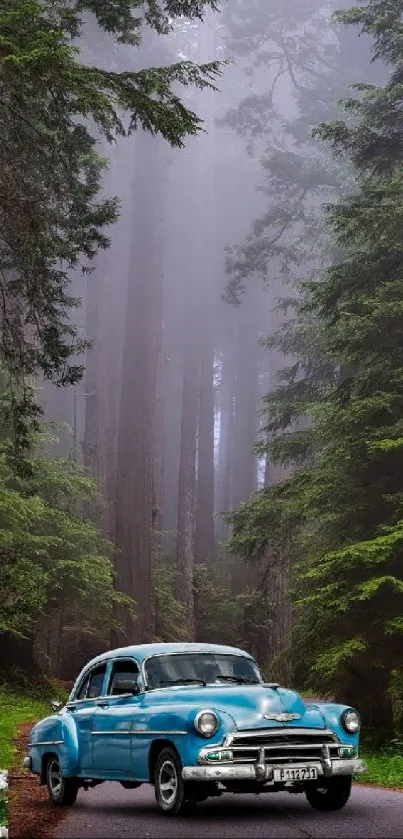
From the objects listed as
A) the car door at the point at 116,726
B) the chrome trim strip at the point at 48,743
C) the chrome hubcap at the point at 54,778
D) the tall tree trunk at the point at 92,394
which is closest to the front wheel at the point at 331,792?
the car door at the point at 116,726

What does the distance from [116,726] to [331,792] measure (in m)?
2.09

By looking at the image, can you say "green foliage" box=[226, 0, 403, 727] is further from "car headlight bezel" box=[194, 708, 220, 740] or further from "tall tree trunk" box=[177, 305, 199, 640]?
"tall tree trunk" box=[177, 305, 199, 640]

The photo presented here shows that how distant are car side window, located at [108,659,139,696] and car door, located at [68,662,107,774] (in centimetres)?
21

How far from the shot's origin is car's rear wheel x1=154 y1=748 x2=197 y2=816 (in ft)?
25.8

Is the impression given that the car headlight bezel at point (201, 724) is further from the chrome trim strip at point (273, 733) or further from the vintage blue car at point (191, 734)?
the chrome trim strip at point (273, 733)

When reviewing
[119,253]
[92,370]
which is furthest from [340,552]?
[119,253]

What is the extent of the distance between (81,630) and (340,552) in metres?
14.5

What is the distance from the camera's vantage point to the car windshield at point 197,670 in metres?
9.09

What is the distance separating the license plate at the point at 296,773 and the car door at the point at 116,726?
4.89 feet

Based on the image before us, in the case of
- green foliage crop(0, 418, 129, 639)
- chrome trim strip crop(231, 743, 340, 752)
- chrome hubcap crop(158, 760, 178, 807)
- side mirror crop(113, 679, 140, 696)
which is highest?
green foliage crop(0, 418, 129, 639)

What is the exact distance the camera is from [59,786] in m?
9.66

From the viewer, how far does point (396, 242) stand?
620 inches

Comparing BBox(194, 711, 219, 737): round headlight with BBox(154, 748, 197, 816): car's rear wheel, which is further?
BBox(154, 748, 197, 816): car's rear wheel

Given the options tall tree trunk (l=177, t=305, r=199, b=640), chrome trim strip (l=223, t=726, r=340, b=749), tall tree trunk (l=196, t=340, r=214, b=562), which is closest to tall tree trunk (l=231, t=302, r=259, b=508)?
tall tree trunk (l=196, t=340, r=214, b=562)
